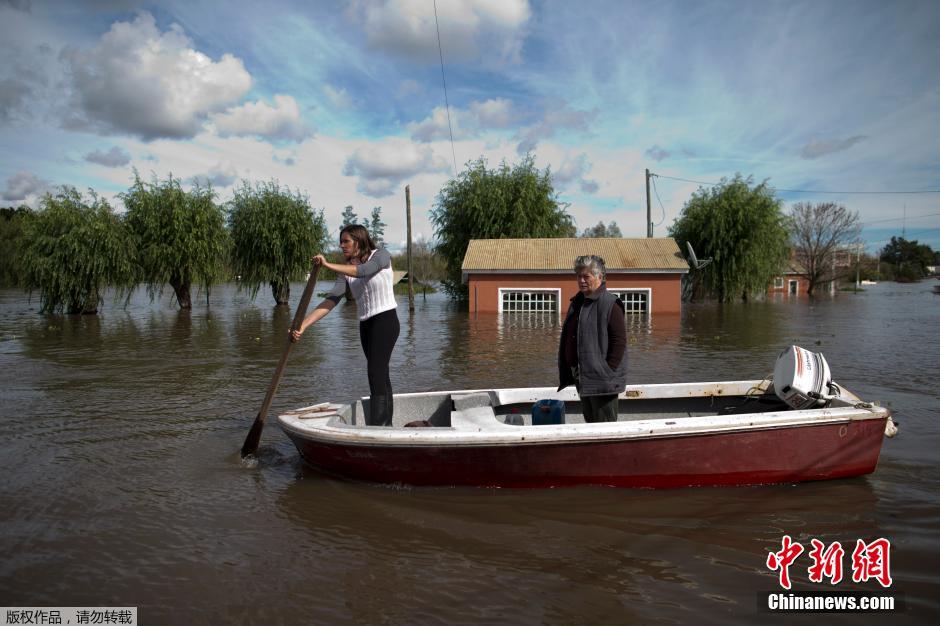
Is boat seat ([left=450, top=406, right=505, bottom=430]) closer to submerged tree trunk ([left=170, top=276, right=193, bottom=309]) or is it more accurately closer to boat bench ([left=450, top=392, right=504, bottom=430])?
boat bench ([left=450, top=392, right=504, bottom=430])

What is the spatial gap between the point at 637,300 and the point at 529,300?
463 cm

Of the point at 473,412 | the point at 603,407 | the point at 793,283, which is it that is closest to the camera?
the point at 603,407

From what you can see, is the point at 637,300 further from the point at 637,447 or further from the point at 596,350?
the point at 637,447

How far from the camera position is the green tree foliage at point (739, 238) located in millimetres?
31141

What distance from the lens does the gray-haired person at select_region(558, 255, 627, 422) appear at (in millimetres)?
4594

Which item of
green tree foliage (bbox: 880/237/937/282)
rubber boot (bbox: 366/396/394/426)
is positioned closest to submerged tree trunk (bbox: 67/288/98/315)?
rubber boot (bbox: 366/396/394/426)

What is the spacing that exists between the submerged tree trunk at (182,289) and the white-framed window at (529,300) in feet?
48.6

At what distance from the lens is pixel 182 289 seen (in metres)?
26.9

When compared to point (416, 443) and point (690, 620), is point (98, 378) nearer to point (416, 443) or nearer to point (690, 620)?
point (416, 443)

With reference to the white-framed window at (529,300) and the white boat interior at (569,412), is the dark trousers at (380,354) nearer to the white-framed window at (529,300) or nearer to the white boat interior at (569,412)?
the white boat interior at (569,412)

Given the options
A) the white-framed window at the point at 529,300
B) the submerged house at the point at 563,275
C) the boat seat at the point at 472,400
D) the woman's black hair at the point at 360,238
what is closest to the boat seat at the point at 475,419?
the boat seat at the point at 472,400

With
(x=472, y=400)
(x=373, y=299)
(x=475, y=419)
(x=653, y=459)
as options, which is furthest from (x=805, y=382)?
(x=373, y=299)

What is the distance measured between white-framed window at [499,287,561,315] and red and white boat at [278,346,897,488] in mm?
19841

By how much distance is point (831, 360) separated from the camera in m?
11.5
